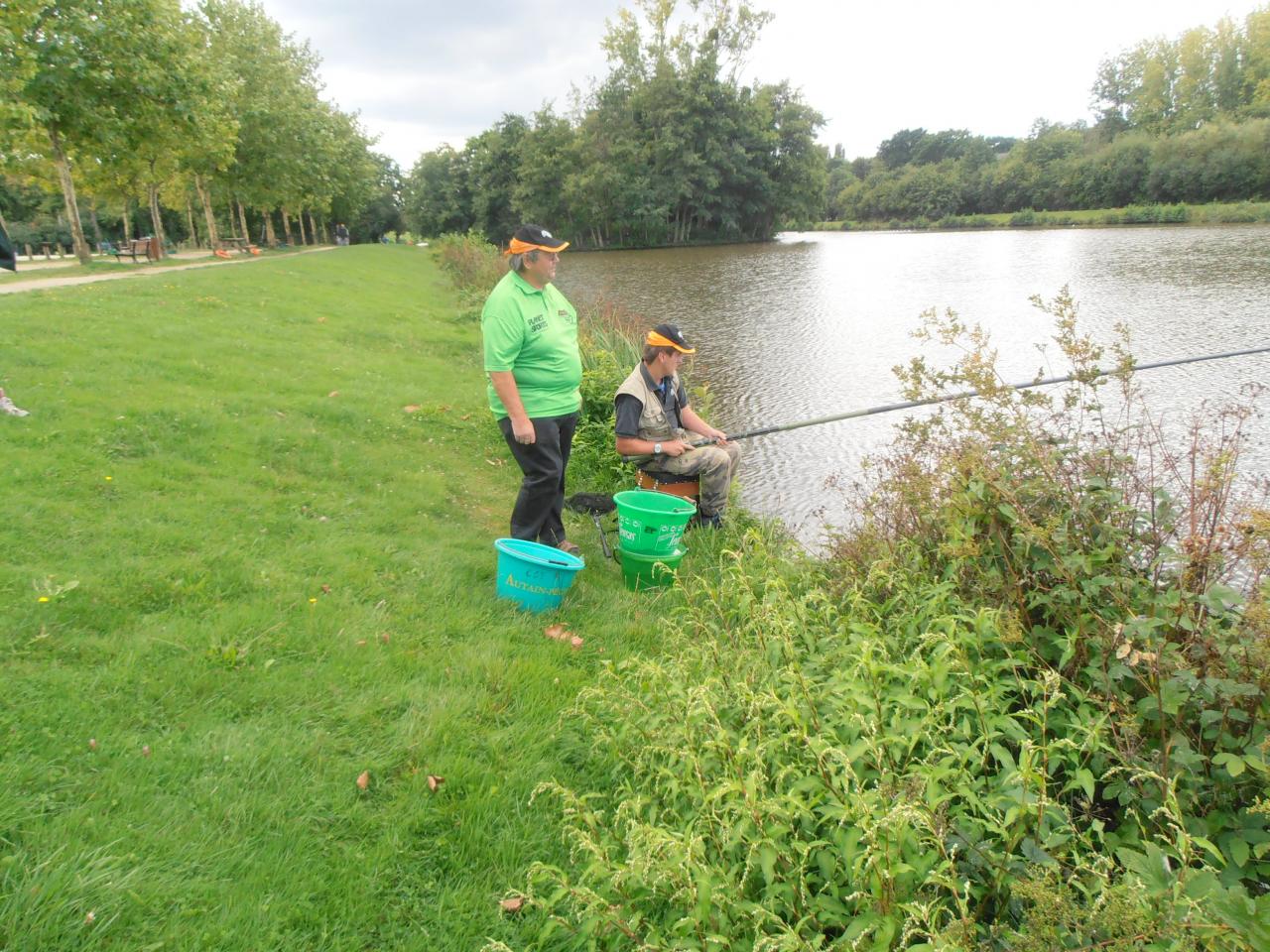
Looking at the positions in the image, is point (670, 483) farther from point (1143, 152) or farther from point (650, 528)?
point (1143, 152)

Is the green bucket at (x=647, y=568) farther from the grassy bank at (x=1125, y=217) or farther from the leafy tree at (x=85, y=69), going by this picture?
the grassy bank at (x=1125, y=217)

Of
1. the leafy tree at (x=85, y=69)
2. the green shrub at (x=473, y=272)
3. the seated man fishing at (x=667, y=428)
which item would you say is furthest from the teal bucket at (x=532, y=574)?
the leafy tree at (x=85, y=69)

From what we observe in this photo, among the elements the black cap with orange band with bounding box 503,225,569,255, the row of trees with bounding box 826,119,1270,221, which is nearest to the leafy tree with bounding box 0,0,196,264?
the black cap with orange band with bounding box 503,225,569,255

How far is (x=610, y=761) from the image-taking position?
314 centimetres

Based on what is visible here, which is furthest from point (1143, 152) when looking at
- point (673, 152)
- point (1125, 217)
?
point (673, 152)

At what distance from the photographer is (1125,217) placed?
50562mm

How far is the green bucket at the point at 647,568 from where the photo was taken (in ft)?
15.7

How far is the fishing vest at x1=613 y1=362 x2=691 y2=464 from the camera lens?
5340 millimetres

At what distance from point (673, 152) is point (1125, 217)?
31099 millimetres

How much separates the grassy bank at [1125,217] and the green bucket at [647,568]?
5010 centimetres

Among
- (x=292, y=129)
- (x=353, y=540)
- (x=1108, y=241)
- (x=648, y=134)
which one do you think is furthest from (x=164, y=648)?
(x=648, y=134)

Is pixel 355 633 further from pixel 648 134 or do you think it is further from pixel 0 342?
pixel 648 134

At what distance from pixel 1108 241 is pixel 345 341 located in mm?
34137

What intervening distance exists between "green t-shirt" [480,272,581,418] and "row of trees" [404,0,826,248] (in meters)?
50.2
